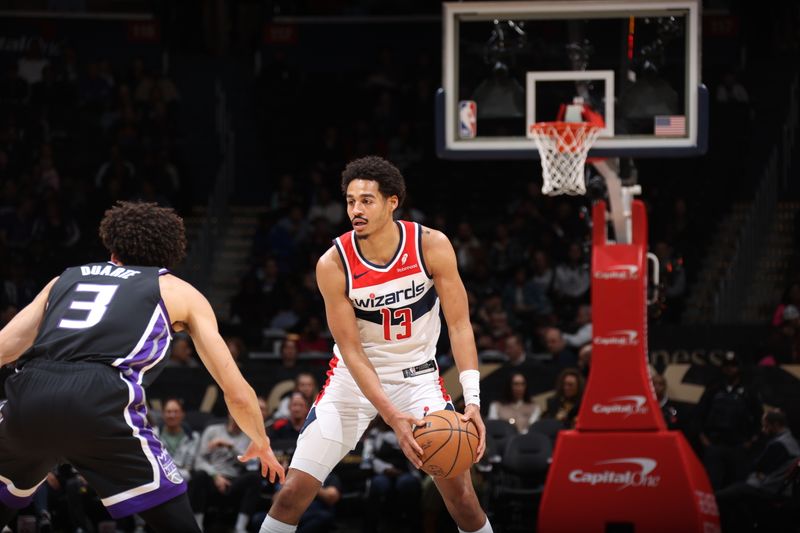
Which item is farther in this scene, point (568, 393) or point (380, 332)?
point (568, 393)

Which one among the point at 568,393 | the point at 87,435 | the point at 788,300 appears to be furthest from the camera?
the point at 788,300

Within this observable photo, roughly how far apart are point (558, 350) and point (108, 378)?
7.93m

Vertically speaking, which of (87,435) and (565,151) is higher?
(565,151)

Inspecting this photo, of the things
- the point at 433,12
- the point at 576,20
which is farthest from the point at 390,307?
the point at 433,12

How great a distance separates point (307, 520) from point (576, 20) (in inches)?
183

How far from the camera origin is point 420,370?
21.4 feet

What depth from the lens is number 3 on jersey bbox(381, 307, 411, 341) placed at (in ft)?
21.2

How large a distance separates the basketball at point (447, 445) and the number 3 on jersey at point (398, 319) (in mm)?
561

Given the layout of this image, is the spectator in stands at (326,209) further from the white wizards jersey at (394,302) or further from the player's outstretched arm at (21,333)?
the player's outstretched arm at (21,333)

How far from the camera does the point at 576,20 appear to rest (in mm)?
9305

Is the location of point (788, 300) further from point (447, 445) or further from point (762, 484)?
point (447, 445)

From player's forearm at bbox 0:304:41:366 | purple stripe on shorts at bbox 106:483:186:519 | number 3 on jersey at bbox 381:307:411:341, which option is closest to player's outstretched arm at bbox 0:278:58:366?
player's forearm at bbox 0:304:41:366

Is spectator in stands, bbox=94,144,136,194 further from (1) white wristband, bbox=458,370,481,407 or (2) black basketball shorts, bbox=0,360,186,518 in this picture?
(2) black basketball shorts, bbox=0,360,186,518

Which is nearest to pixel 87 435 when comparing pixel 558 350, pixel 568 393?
pixel 568 393
